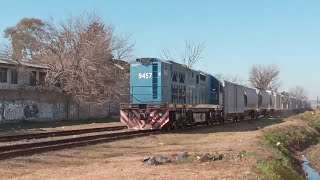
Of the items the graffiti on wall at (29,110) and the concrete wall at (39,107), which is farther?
the concrete wall at (39,107)

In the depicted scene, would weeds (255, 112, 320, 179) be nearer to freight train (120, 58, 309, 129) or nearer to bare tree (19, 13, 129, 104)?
freight train (120, 58, 309, 129)

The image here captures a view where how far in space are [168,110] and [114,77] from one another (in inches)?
737

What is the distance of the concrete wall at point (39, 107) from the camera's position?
33000 mm

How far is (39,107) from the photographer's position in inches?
1436

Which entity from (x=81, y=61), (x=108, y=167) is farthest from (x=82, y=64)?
(x=108, y=167)

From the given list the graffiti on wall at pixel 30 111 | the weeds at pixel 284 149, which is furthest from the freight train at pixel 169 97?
the graffiti on wall at pixel 30 111

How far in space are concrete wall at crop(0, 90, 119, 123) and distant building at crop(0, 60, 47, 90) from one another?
158 centimetres

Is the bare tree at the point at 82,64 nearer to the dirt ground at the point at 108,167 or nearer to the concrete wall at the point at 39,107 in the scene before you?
the concrete wall at the point at 39,107

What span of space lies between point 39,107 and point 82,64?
220 inches

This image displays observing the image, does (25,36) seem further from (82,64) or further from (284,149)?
(284,149)

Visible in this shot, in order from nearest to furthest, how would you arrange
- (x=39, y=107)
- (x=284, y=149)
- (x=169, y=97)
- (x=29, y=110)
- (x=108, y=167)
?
(x=108, y=167)
(x=284, y=149)
(x=169, y=97)
(x=29, y=110)
(x=39, y=107)

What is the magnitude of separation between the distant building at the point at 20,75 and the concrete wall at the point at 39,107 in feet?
5.17

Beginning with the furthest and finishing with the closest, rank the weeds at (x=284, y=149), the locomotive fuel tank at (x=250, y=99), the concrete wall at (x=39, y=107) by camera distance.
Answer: the locomotive fuel tank at (x=250, y=99) → the concrete wall at (x=39, y=107) → the weeds at (x=284, y=149)

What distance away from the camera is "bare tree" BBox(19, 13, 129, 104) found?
38406 mm
